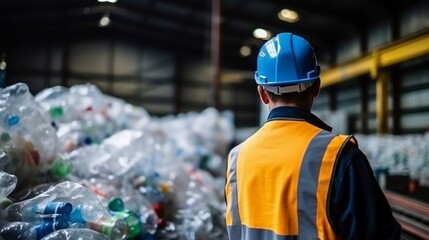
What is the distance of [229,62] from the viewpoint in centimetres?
791

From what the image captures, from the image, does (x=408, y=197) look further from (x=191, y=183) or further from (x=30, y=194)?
(x=30, y=194)

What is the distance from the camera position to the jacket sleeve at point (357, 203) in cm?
78

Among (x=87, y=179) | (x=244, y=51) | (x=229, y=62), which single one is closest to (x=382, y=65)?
(x=244, y=51)

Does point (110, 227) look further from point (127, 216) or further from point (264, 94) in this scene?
point (264, 94)

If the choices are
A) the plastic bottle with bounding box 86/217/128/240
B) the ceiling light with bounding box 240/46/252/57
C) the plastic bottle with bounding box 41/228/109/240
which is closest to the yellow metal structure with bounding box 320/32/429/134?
the ceiling light with bounding box 240/46/252/57

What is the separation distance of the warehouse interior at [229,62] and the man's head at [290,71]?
1158 millimetres

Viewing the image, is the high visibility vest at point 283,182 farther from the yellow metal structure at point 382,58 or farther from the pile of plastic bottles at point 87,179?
the yellow metal structure at point 382,58

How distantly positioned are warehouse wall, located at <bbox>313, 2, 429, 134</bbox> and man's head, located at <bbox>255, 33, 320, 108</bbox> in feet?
15.2

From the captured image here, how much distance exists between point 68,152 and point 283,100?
1.58 metres

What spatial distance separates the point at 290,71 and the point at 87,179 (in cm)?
139

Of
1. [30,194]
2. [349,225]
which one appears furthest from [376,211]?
[30,194]

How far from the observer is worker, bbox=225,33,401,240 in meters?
0.80

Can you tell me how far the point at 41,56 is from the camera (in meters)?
4.81

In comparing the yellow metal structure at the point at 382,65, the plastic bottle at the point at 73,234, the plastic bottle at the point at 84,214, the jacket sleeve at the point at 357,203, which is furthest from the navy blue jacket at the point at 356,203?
the yellow metal structure at the point at 382,65
